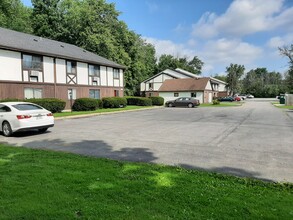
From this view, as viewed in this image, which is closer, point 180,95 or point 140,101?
point 140,101

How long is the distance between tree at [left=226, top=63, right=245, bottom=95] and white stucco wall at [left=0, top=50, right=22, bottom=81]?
6749 cm

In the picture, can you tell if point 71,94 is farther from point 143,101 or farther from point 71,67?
point 143,101

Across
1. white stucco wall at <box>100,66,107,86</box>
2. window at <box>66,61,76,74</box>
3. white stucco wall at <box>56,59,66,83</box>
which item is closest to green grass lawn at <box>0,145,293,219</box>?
white stucco wall at <box>56,59,66,83</box>

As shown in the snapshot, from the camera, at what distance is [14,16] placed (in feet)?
141

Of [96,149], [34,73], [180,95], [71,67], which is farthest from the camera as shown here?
[180,95]

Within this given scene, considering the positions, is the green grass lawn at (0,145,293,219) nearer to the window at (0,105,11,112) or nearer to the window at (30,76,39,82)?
the window at (0,105,11,112)

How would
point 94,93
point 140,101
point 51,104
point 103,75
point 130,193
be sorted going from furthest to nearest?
point 140,101
point 103,75
point 94,93
point 51,104
point 130,193

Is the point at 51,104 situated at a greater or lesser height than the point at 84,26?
lesser

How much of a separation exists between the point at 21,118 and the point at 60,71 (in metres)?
17.8

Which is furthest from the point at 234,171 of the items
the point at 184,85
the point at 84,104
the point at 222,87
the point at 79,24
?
the point at 222,87

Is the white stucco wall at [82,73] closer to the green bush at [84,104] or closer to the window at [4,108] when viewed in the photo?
the green bush at [84,104]

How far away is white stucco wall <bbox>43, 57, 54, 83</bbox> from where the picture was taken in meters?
25.1

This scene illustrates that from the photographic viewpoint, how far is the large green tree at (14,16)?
39969 millimetres

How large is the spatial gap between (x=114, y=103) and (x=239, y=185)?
88.2 feet
